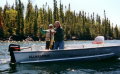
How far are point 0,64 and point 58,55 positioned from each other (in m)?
3.48

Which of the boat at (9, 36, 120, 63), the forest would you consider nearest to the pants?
the boat at (9, 36, 120, 63)

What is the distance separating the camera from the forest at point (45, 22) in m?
73.6

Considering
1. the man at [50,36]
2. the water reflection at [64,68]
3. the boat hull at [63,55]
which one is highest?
the man at [50,36]

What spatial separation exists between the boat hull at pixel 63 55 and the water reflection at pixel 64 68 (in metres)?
0.33

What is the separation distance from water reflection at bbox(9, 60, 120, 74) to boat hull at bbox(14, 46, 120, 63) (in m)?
0.33

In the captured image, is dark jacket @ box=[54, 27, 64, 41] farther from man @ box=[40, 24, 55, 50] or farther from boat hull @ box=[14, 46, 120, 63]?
boat hull @ box=[14, 46, 120, 63]

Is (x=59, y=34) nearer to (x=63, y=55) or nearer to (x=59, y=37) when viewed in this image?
(x=59, y=37)

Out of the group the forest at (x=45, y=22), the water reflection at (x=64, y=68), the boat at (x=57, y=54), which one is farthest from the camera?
the forest at (x=45, y=22)

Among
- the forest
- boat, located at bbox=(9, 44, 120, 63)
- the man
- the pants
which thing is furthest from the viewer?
the forest

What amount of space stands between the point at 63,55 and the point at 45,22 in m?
71.2

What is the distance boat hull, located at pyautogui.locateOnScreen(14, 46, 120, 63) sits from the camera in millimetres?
14453

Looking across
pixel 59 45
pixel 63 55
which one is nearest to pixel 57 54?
pixel 63 55

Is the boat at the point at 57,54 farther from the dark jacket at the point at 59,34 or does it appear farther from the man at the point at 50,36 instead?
the dark jacket at the point at 59,34

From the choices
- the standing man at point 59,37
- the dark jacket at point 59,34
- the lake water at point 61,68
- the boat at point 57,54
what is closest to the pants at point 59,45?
the standing man at point 59,37
